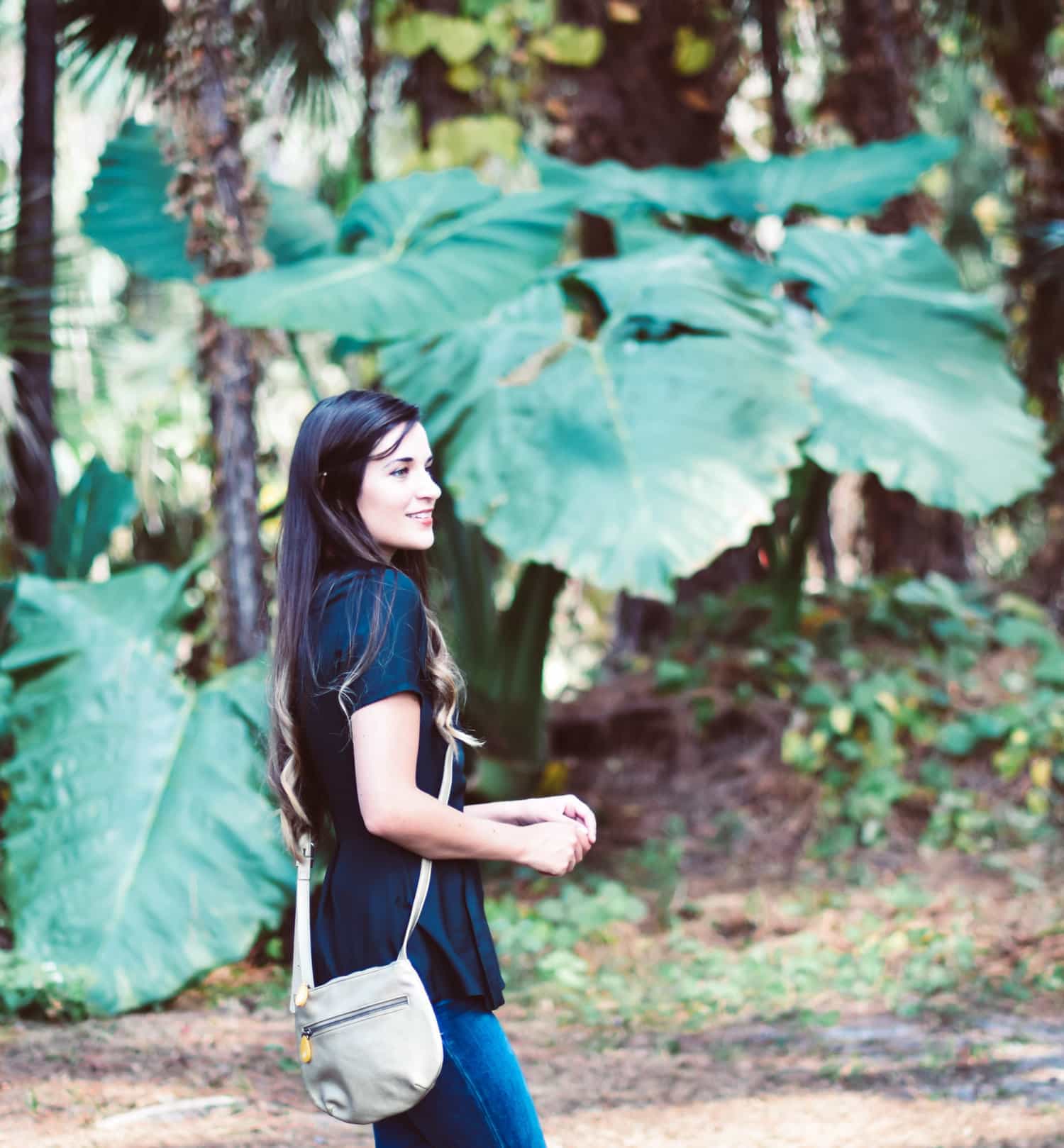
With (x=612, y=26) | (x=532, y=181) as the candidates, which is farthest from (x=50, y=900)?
(x=612, y=26)

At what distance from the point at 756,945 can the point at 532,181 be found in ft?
11.8

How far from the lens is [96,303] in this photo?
4.93 metres

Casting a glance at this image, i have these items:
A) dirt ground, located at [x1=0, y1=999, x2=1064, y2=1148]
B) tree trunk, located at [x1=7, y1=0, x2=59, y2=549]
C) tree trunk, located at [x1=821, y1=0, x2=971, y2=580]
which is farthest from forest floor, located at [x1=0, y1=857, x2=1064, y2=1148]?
tree trunk, located at [x1=821, y1=0, x2=971, y2=580]

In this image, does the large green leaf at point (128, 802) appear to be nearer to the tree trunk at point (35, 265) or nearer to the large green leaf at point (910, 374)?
the tree trunk at point (35, 265)

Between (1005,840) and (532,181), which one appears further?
(532,181)

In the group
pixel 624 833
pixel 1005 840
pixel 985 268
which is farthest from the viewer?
pixel 985 268

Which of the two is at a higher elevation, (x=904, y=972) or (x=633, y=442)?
(x=633, y=442)

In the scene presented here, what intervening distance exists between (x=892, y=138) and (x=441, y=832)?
19.8 feet

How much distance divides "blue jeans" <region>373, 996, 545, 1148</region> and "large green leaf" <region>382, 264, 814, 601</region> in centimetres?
185

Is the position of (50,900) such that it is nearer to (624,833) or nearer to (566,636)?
(624,833)

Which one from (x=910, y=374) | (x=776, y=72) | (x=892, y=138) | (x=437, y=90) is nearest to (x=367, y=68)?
(x=437, y=90)

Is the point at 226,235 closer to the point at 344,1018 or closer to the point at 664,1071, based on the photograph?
the point at 664,1071

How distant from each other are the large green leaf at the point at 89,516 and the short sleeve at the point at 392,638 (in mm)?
3454

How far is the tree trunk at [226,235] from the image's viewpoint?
13.2 feet
